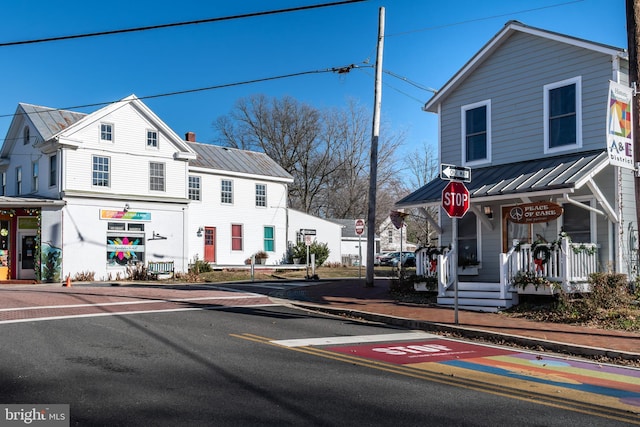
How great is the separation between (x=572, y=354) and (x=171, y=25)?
11.4m

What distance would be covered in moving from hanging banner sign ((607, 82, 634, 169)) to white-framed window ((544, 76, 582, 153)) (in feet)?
13.5

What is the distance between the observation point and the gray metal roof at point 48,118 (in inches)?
1147

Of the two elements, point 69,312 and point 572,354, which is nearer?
point 572,354

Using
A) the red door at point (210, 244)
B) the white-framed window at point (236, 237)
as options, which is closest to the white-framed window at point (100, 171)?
the red door at point (210, 244)

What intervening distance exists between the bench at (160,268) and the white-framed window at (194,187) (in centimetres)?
508

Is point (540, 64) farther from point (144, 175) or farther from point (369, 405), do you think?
point (144, 175)

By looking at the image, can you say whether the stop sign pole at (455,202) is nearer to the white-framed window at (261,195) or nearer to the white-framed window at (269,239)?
the white-framed window at (261,195)

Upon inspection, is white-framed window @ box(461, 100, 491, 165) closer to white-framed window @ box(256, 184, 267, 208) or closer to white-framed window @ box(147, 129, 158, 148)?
white-framed window @ box(147, 129, 158, 148)

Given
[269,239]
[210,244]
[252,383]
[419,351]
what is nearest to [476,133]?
[419,351]

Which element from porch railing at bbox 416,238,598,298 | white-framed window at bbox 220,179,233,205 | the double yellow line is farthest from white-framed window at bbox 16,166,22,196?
porch railing at bbox 416,238,598,298

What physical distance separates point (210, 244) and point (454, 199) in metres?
24.3

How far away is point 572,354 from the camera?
9820 millimetres

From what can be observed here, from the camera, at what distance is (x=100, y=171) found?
28750 millimetres

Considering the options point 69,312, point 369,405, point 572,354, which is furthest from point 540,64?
point 69,312
